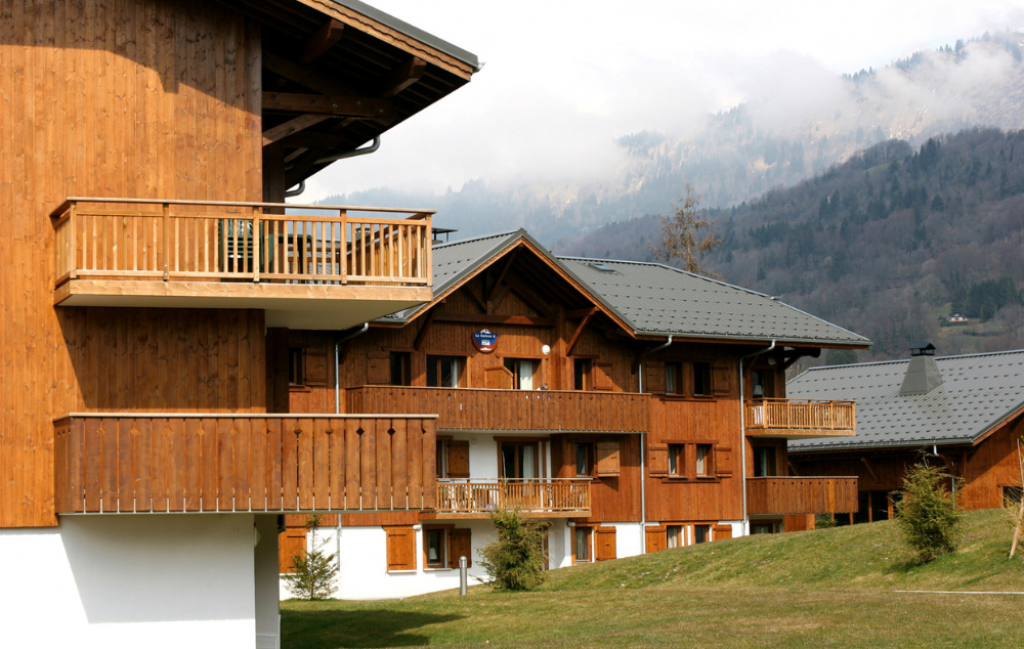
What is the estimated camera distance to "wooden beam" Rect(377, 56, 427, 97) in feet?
63.9

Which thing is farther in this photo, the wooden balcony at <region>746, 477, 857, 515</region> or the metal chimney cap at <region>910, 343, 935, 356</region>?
the metal chimney cap at <region>910, 343, 935, 356</region>

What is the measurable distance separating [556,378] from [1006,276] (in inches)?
5126

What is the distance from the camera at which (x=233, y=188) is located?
1870 centimetres

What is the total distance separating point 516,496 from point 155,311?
21.9 metres

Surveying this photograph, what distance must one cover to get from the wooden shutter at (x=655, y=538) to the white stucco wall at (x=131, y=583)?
82.4 feet

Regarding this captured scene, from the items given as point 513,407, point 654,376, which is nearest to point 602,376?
point 654,376

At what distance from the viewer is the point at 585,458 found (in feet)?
136

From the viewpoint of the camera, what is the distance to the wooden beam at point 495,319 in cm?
3925

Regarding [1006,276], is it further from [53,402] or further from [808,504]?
[53,402]

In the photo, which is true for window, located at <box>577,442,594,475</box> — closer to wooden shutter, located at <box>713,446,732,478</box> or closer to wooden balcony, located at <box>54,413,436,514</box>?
wooden shutter, located at <box>713,446,732,478</box>

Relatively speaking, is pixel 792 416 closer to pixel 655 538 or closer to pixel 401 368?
pixel 655 538

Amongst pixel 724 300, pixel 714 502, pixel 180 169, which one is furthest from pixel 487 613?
pixel 724 300

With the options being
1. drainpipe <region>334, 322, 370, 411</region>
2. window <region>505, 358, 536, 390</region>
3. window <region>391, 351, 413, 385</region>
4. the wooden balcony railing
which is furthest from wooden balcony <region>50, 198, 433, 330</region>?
window <region>505, 358, 536, 390</region>

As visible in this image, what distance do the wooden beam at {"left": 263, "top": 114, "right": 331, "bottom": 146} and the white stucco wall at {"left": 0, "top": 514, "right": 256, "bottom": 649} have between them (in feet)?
17.6
